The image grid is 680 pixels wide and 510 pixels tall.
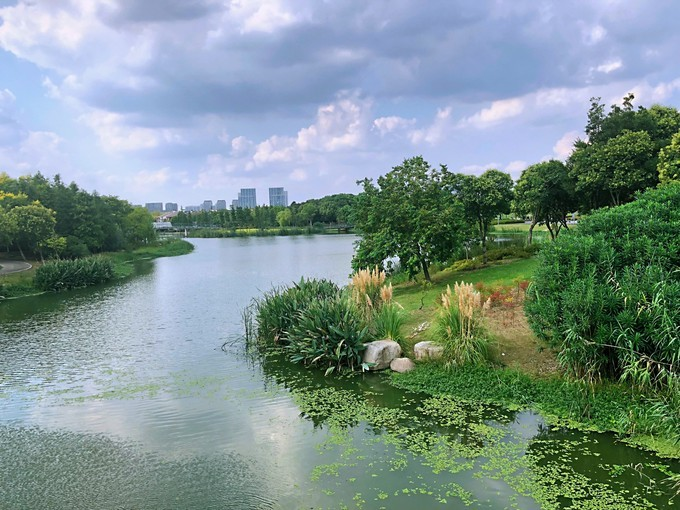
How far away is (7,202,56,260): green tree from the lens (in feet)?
111

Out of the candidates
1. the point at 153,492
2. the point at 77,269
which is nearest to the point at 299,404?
the point at 153,492

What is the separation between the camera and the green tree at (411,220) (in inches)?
648

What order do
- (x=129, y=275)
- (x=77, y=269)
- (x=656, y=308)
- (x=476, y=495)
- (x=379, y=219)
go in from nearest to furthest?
1. (x=476, y=495)
2. (x=656, y=308)
3. (x=379, y=219)
4. (x=77, y=269)
5. (x=129, y=275)

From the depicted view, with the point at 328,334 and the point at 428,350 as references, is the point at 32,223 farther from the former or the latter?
the point at 428,350

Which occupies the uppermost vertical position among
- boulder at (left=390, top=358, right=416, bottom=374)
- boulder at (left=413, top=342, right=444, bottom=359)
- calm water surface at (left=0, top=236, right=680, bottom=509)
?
boulder at (left=413, top=342, right=444, bottom=359)

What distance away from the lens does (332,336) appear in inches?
406

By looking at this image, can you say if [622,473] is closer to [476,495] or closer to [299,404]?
[476,495]

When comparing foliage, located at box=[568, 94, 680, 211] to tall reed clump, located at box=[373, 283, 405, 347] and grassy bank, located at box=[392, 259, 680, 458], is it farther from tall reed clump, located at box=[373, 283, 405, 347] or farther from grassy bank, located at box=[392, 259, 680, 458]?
tall reed clump, located at box=[373, 283, 405, 347]

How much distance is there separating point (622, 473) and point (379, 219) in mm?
12766

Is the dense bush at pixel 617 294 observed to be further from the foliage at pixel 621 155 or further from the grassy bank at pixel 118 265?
the grassy bank at pixel 118 265

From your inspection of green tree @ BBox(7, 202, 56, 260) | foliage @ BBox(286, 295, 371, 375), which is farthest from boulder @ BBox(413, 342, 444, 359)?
green tree @ BBox(7, 202, 56, 260)

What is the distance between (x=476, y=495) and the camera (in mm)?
5398

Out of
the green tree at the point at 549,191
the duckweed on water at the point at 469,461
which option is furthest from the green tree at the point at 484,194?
the duckweed on water at the point at 469,461

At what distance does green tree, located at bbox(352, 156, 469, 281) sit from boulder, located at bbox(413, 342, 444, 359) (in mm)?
6732
